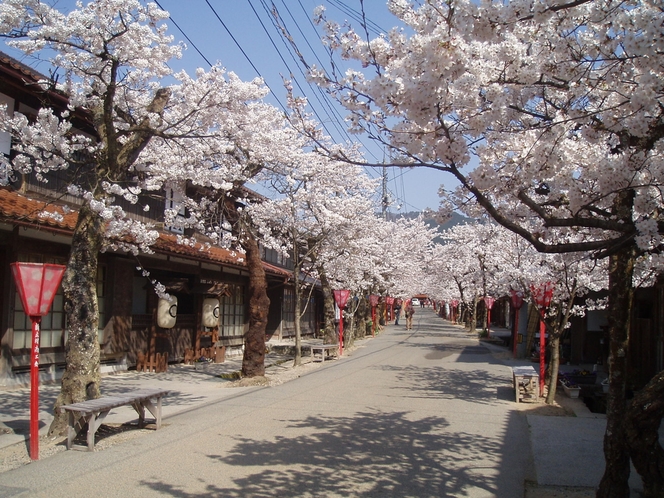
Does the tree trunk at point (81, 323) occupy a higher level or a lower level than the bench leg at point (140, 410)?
higher

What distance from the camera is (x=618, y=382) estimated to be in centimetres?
562

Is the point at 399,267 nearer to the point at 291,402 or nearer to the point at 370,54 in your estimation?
the point at 291,402

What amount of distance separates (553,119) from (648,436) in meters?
3.31

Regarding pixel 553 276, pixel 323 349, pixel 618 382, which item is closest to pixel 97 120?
pixel 618 382

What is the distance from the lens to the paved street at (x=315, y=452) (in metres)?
6.31

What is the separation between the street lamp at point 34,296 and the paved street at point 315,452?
0.49 metres

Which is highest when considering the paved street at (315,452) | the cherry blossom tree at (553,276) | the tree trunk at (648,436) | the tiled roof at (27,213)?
the tiled roof at (27,213)

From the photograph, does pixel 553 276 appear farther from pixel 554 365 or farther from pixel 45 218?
pixel 45 218

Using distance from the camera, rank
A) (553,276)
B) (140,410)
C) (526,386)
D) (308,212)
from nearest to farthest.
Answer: (140,410) < (526,386) < (553,276) < (308,212)

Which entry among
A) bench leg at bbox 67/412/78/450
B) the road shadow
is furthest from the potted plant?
bench leg at bbox 67/412/78/450

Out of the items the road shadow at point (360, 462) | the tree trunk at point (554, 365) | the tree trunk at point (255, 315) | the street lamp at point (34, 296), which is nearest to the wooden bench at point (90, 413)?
the street lamp at point (34, 296)

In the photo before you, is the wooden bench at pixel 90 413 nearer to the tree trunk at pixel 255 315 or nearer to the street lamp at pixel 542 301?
the tree trunk at pixel 255 315

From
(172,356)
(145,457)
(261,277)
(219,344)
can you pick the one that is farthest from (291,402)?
(219,344)

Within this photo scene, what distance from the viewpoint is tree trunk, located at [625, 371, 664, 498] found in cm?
500
